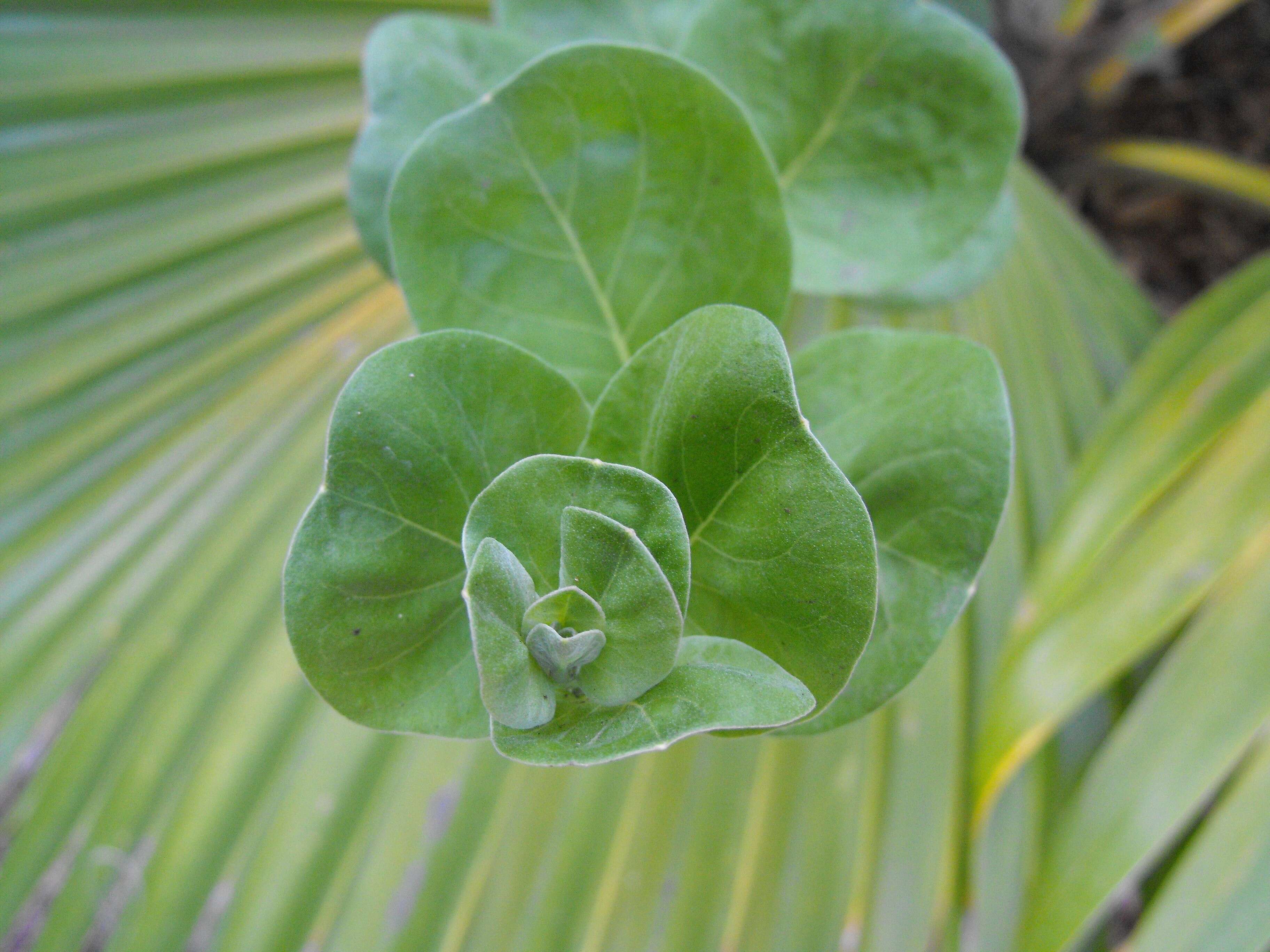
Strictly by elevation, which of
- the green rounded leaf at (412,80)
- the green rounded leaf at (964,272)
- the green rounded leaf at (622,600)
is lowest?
the green rounded leaf at (964,272)

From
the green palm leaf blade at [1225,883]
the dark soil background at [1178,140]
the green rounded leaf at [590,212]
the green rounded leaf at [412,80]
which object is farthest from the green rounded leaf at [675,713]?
the dark soil background at [1178,140]

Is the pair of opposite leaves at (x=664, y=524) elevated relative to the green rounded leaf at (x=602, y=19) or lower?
lower

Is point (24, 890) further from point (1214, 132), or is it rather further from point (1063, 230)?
point (1214, 132)

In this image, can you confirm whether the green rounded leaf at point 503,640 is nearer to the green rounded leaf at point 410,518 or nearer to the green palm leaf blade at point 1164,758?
the green rounded leaf at point 410,518

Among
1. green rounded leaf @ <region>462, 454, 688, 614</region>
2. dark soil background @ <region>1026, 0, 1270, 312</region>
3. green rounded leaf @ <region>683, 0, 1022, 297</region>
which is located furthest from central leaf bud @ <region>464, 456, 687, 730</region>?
dark soil background @ <region>1026, 0, 1270, 312</region>

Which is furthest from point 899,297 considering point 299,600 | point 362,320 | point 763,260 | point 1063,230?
point 1063,230

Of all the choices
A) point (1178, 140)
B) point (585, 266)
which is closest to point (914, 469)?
point (585, 266)
